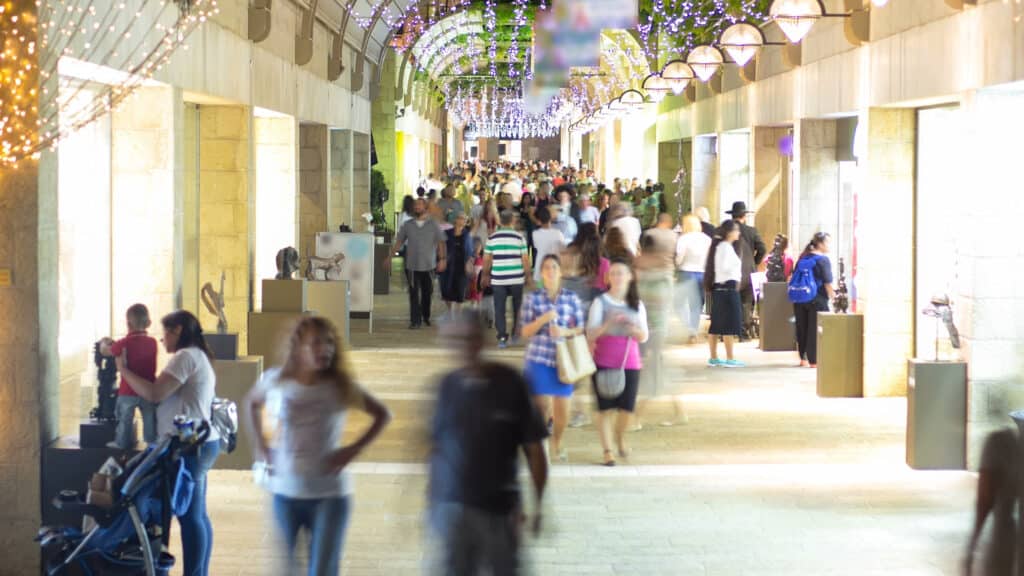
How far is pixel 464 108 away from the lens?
3140 inches

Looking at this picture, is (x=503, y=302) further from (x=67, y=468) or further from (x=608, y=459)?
(x=67, y=468)

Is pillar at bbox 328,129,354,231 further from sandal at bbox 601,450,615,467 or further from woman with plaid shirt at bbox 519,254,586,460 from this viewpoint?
woman with plaid shirt at bbox 519,254,586,460

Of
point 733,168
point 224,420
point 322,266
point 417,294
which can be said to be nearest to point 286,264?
point 322,266

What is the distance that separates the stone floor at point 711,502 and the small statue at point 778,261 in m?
3.51

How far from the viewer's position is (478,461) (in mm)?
5871

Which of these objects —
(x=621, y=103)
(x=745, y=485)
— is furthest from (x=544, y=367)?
(x=621, y=103)

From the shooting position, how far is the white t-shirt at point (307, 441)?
623cm

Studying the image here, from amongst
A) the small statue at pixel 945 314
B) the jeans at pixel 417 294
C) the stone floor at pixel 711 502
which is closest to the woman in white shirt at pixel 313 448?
the stone floor at pixel 711 502

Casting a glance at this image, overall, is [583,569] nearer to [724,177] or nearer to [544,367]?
[544,367]

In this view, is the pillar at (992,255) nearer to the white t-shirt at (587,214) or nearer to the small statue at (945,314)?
the small statue at (945,314)

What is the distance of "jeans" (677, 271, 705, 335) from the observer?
1588 cm

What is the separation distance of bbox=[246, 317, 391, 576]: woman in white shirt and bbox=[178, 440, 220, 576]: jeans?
1203 mm

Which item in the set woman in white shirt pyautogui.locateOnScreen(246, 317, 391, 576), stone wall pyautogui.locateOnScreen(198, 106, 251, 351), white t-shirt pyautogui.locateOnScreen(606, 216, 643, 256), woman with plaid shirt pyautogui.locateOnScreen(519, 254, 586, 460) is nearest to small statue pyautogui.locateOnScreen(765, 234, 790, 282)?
white t-shirt pyautogui.locateOnScreen(606, 216, 643, 256)

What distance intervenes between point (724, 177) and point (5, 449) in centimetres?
1729
